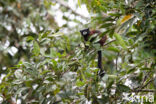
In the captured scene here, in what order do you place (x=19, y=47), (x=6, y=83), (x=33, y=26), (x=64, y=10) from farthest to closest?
1. (x=64, y=10)
2. (x=33, y=26)
3. (x=19, y=47)
4. (x=6, y=83)

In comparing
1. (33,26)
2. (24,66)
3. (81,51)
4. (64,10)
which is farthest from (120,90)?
(64,10)

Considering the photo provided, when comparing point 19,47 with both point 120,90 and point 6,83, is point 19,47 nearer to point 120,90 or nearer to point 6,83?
point 6,83

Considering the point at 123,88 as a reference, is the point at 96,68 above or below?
above

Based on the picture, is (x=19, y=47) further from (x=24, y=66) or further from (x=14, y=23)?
(x=24, y=66)

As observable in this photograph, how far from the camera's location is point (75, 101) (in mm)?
1860

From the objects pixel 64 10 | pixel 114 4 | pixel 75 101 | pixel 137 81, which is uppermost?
pixel 64 10

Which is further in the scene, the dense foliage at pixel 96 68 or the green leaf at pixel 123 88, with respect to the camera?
the green leaf at pixel 123 88

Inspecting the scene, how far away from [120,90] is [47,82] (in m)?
0.59

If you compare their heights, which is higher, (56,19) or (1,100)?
(56,19)

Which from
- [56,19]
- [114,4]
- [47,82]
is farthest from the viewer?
[56,19]

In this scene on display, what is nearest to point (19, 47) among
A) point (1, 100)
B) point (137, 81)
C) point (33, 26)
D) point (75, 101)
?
point (33, 26)

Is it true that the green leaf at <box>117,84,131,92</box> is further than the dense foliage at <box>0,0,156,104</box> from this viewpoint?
Yes

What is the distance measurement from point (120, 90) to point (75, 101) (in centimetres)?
54

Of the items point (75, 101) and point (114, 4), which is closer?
point (114, 4)
